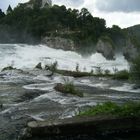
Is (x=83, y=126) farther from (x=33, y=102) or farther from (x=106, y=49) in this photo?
(x=106, y=49)

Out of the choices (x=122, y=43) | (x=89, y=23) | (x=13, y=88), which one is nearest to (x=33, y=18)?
(x=89, y=23)

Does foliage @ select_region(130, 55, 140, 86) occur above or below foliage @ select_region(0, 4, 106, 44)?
below

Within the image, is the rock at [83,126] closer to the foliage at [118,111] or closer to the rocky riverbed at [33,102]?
the foliage at [118,111]

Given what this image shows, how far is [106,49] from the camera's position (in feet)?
285

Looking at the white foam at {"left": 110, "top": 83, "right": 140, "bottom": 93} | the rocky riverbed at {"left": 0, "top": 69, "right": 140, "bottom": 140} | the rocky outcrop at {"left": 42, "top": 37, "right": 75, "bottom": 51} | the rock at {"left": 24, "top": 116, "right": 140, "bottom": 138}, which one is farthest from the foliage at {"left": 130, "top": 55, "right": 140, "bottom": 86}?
the rocky outcrop at {"left": 42, "top": 37, "right": 75, "bottom": 51}

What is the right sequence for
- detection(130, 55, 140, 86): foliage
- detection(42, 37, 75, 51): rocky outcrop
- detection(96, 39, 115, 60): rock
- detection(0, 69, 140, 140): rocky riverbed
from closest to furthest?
detection(0, 69, 140, 140): rocky riverbed → detection(130, 55, 140, 86): foliage → detection(96, 39, 115, 60): rock → detection(42, 37, 75, 51): rocky outcrop

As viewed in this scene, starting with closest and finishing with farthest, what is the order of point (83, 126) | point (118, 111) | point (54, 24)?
point (83, 126) < point (118, 111) < point (54, 24)

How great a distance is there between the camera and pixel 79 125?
1319cm

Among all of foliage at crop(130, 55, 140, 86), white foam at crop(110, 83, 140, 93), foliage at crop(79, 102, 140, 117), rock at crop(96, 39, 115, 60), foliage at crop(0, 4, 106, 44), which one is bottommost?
white foam at crop(110, 83, 140, 93)

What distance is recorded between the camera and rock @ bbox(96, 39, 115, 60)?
83.8 metres

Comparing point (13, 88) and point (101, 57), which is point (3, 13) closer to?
point (101, 57)

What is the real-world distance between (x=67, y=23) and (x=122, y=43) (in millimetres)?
15424

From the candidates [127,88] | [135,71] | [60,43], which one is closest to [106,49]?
[60,43]

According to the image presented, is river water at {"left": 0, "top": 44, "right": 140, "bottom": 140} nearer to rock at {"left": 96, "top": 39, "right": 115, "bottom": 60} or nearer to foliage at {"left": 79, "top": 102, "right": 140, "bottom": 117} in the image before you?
foliage at {"left": 79, "top": 102, "right": 140, "bottom": 117}
